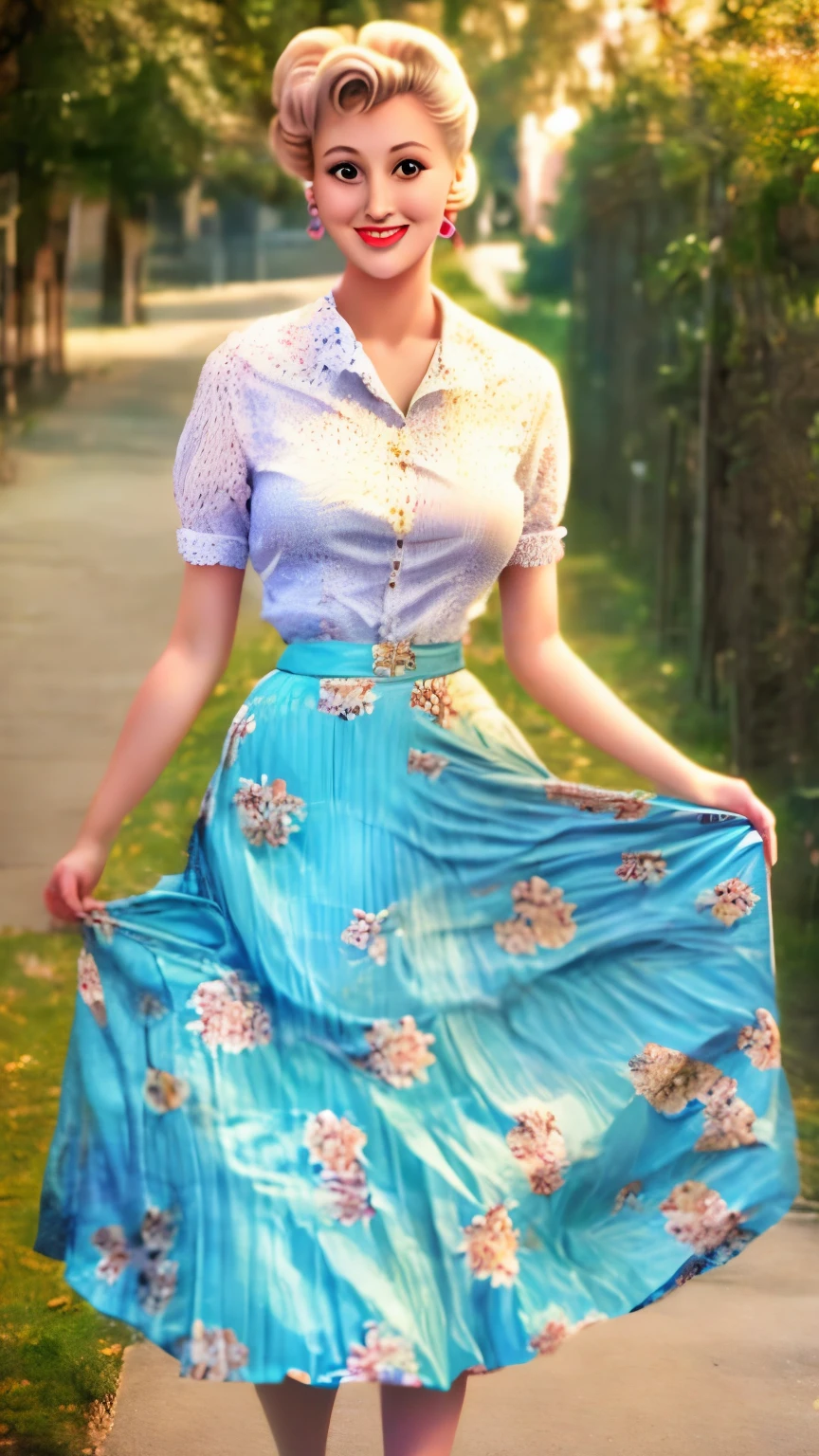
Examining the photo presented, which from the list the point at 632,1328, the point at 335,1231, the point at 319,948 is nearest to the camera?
the point at 335,1231

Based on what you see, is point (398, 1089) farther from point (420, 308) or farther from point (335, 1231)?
point (420, 308)

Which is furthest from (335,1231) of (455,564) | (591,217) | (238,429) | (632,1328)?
(591,217)

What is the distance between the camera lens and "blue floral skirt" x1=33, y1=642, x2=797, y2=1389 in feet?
6.16

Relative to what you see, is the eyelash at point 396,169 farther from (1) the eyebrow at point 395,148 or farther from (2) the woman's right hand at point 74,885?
(2) the woman's right hand at point 74,885

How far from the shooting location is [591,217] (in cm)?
449

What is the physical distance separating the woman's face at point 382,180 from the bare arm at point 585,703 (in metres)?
0.44

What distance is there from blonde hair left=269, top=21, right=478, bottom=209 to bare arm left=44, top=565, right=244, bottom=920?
547 mm

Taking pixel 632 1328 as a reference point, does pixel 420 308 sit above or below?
above

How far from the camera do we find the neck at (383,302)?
218 centimetres

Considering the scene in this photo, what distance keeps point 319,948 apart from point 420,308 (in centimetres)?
80

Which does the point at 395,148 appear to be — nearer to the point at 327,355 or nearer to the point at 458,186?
the point at 458,186

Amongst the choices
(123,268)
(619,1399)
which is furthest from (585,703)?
(123,268)

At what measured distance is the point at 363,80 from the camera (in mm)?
2070

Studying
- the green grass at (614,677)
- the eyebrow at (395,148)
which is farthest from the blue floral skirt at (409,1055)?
the green grass at (614,677)
